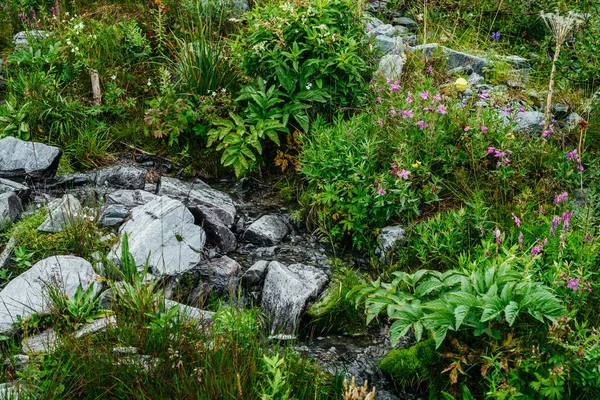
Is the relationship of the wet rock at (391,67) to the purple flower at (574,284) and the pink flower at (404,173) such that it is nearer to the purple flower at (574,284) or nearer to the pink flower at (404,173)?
the pink flower at (404,173)

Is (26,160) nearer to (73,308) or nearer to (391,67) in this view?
(73,308)

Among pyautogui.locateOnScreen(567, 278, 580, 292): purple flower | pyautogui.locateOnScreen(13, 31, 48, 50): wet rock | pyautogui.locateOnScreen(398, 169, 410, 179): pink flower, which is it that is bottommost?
pyautogui.locateOnScreen(13, 31, 48, 50): wet rock

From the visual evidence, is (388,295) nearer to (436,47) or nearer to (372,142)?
(372,142)

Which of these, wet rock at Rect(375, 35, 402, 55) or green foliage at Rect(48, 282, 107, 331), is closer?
green foliage at Rect(48, 282, 107, 331)

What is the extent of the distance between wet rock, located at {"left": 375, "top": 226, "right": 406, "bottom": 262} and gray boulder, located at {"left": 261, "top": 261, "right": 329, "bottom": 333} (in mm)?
577

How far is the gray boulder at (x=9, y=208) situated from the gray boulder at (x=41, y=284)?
A: 1038mm

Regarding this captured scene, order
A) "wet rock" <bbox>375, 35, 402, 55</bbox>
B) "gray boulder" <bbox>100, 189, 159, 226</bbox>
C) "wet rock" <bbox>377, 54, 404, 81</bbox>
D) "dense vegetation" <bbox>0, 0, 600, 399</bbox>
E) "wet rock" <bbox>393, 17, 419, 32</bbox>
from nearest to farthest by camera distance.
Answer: "dense vegetation" <bbox>0, 0, 600, 399</bbox> < "gray boulder" <bbox>100, 189, 159, 226</bbox> < "wet rock" <bbox>377, 54, 404, 81</bbox> < "wet rock" <bbox>375, 35, 402, 55</bbox> < "wet rock" <bbox>393, 17, 419, 32</bbox>

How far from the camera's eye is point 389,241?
5.25 meters

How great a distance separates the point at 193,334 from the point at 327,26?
12.5 feet

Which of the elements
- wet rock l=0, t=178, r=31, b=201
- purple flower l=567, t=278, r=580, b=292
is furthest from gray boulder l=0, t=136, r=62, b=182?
purple flower l=567, t=278, r=580, b=292

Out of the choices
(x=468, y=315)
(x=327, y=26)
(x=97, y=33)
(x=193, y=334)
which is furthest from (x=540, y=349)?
(x=97, y=33)

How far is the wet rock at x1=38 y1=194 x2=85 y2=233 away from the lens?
5184mm

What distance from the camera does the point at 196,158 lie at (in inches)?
277

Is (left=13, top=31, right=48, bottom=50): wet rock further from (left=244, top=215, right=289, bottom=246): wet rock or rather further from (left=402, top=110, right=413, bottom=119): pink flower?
(left=402, top=110, right=413, bottom=119): pink flower
